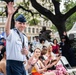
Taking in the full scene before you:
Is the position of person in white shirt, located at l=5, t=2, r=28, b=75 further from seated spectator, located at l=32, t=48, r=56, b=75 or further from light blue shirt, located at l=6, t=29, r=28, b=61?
seated spectator, located at l=32, t=48, r=56, b=75

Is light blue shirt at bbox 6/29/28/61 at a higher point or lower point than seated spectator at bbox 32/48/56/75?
higher

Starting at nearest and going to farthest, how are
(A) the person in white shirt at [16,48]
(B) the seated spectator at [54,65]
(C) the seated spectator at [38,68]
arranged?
(A) the person in white shirt at [16,48] → (C) the seated spectator at [38,68] → (B) the seated spectator at [54,65]

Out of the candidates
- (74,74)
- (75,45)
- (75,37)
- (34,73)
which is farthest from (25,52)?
(75,37)

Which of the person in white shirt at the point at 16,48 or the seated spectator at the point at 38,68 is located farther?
the seated spectator at the point at 38,68

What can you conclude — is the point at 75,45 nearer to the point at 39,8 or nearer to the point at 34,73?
the point at 39,8

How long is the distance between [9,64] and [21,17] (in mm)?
885

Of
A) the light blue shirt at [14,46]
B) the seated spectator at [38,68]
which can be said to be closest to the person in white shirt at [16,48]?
the light blue shirt at [14,46]

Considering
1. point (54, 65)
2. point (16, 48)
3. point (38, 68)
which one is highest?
point (16, 48)

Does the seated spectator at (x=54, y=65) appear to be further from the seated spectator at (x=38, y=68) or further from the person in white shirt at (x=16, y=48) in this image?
the person in white shirt at (x=16, y=48)

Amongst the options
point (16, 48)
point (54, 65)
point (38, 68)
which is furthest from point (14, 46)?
point (54, 65)

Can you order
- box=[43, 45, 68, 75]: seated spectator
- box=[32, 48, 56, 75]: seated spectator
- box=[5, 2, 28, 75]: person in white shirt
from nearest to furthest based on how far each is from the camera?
box=[5, 2, 28, 75]: person in white shirt, box=[32, 48, 56, 75]: seated spectator, box=[43, 45, 68, 75]: seated spectator

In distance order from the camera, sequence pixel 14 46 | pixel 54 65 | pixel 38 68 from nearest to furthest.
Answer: pixel 14 46, pixel 38 68, pixel 54 65

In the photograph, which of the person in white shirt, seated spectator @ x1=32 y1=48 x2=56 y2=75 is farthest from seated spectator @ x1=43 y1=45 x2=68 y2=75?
the person in white shirt

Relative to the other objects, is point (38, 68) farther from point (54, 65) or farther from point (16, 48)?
point (16, 48)
